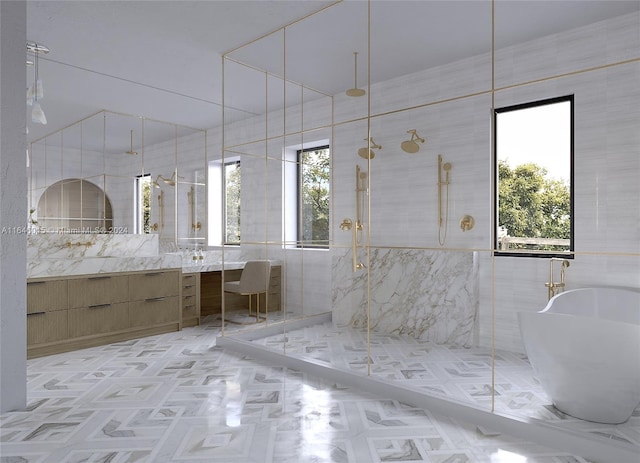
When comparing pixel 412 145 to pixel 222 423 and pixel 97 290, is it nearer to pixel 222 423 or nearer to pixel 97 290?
pixel 222 423

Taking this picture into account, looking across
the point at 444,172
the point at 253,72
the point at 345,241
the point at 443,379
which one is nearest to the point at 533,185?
the point at 444,172

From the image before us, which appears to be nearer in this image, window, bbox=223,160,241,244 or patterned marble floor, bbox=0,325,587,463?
patterned marble floor, bbox=0,325,587,463

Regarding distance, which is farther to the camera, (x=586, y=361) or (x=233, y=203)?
(x=233, y=203)

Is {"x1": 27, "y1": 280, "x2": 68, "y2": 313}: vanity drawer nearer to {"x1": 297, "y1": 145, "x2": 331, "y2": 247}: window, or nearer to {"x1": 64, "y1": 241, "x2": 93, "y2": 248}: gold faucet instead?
{"x1": 64, "y1": 241, "x2": 93, "y2": 248}: gold faucet

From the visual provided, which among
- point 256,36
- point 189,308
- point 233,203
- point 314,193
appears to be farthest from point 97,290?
point 256,36

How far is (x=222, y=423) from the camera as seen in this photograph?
2.42 metres

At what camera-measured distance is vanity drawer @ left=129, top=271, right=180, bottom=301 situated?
429 cm

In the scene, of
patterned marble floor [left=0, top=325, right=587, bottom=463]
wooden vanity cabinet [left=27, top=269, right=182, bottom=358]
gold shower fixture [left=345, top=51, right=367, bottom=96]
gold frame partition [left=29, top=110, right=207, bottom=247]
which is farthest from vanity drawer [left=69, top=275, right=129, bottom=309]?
gold shower fixture [left=345, top=51, right=367, bottom=96]

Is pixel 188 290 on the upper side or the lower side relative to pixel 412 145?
lower

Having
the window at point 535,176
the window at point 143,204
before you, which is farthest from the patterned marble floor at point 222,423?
the window at point 143,204

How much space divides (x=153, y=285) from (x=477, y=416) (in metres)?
3.38

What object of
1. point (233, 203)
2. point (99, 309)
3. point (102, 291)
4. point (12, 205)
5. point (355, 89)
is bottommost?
point (99, 309)

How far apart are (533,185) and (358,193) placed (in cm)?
186

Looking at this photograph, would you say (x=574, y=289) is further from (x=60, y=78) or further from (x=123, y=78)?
(x=60, y=78)
